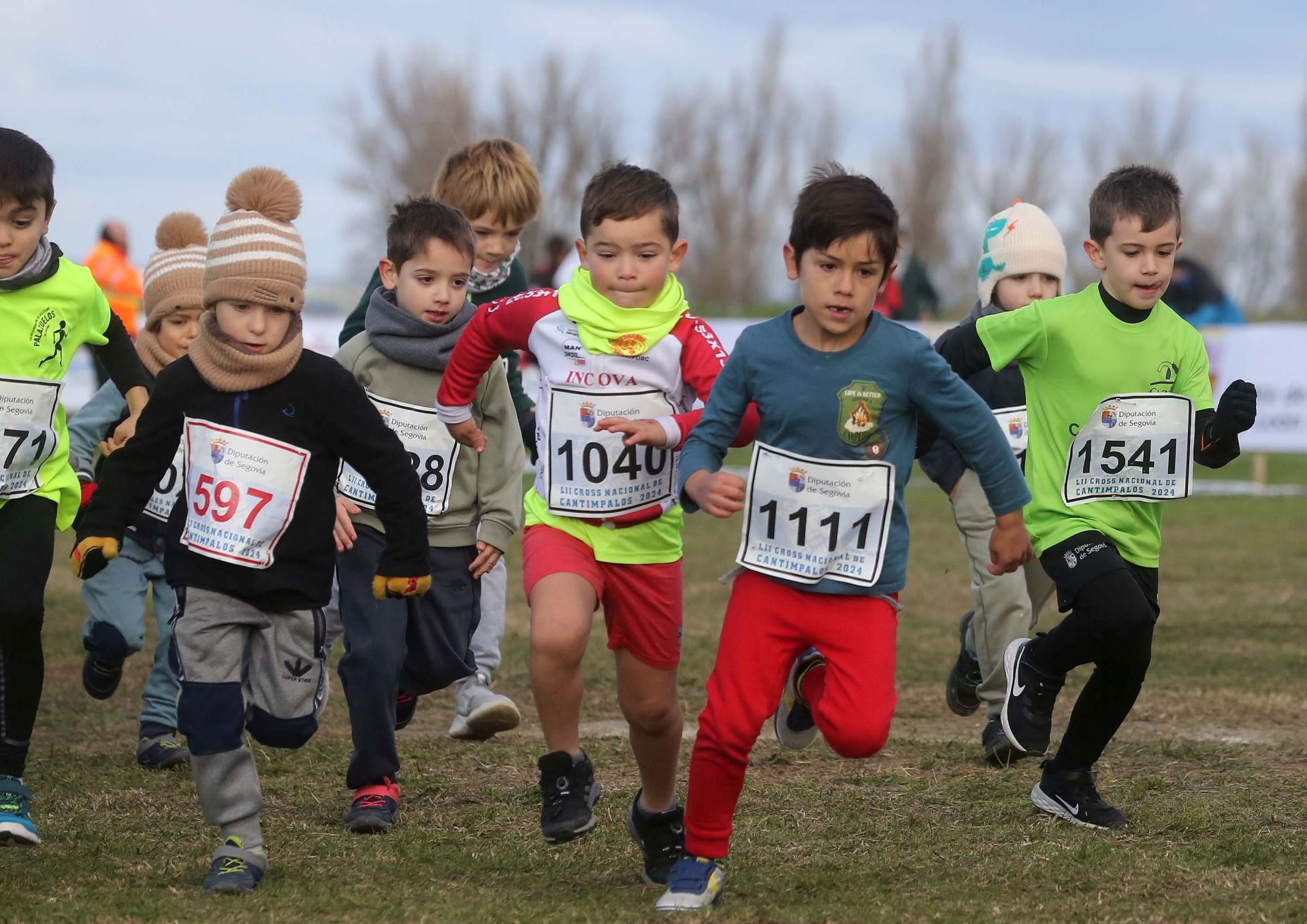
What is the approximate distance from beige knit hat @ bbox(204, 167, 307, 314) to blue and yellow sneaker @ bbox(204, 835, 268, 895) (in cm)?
142

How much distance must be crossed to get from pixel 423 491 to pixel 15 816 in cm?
152

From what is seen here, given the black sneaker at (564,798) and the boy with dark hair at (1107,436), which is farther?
the boy with dark hair at (1107,436)

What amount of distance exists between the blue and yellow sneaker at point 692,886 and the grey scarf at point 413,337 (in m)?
1.94

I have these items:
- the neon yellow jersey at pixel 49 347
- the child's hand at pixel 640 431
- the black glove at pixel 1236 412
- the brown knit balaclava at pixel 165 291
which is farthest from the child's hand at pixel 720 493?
the brown knit balaclava at pixel 165 291

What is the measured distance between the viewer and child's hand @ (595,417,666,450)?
452 cm

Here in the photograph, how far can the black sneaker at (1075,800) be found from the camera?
204 inches

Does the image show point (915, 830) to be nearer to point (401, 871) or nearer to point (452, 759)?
point (401, 871)

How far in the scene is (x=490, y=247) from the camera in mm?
6516

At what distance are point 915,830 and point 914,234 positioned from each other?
1686 inches

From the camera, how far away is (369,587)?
215 inches

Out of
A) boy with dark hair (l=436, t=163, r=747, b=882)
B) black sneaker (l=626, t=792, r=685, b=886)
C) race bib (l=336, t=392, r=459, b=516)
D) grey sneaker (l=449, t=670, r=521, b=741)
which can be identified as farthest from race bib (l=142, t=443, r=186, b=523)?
black sneaker (l=626, t=792, r=685, b=886)

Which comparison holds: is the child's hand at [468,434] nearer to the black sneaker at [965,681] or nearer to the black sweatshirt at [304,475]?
the black sweatshirt at [304,475]

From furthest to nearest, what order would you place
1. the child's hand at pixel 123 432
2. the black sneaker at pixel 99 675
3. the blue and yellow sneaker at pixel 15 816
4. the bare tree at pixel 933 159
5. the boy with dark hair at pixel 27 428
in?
1. the bare tree at pixel 933 159
2. the black sneaker at pixel 99 675
3. the child's hand at pixel 123 432
4. the boy with dark hair at pixel 27 428
5. the blue and yellow sneaker at pixel 15 816

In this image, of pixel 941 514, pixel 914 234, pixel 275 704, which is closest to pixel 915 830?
pixel 275 704
